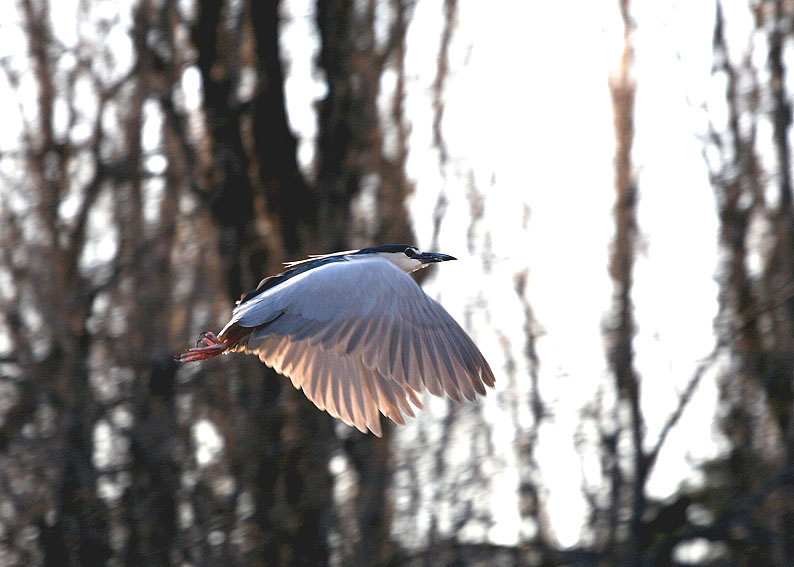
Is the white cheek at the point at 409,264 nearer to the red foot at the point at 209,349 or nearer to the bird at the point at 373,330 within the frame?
the bird at the point at 373,330

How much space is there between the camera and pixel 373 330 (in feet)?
9.96

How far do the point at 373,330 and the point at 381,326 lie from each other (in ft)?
0.08

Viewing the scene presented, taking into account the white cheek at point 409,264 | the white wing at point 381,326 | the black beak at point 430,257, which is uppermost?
the black beak at point 430,257

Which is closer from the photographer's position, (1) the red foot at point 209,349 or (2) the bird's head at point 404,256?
(1) the red foot at point 209,349

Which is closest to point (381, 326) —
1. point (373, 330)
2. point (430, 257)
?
point (373, 330)

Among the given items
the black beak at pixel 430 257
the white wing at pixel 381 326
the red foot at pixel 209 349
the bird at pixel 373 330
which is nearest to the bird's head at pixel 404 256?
the black beak at pixel 430 257

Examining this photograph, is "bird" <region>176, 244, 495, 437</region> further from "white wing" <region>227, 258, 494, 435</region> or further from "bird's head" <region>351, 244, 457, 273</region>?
"bird's head" <region>351, 244, 457, 273</region>

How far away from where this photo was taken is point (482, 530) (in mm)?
4629

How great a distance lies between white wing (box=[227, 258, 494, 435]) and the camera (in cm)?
298

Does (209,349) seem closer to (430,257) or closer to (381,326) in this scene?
(381,326)

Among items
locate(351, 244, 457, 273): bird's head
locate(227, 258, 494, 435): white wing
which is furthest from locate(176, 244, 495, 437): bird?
locate(351, 244, 457, 273): bird's head

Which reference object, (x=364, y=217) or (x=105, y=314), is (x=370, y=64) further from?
(x=105, y=314)

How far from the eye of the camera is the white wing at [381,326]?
2.98 m

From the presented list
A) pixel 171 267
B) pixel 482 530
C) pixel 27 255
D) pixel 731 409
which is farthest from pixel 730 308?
pixel 27 255
